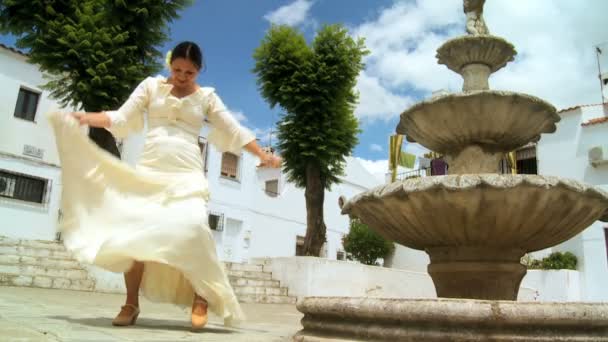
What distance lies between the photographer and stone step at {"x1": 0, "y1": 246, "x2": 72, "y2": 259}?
31.9 feet

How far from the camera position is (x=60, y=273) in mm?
9273

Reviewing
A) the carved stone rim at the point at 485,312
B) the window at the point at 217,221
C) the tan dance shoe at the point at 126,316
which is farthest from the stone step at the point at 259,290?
the window at the point at 217,221

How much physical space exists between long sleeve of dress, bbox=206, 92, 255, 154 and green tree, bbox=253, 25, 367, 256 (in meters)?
10.3

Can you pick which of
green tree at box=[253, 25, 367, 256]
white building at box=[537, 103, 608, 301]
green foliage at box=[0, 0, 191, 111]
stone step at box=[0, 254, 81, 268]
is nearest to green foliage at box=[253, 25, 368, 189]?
green tree at box=[253, 25, 367, 256]

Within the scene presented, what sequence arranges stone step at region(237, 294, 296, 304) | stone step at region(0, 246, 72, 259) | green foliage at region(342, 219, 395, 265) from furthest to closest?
1. green foliage at region(342, 219, 395, 265)
2. stone step at region(237, 294, 296, 304)
3. stone step at region(0, 246, 72, 259)

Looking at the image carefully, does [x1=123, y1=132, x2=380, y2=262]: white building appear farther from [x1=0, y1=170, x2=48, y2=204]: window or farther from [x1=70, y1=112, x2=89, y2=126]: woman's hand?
[x1=70, y1=112, x2=89, y2=126]: woman's hand

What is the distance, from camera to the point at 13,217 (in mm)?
18359

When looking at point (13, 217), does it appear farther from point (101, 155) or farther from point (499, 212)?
point (499, 212)

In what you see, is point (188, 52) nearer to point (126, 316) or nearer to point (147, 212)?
point (147, 212)

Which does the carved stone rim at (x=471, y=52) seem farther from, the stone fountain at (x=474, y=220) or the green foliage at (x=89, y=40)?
the green foliage at (x=89, y=40)

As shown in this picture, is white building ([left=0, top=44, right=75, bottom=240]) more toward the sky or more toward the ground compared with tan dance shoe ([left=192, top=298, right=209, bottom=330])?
more toward the sky

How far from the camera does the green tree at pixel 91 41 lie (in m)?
12.6

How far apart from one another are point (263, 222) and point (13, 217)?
13.2 m

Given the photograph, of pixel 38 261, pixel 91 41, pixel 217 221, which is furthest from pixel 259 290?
pixel 217 221
